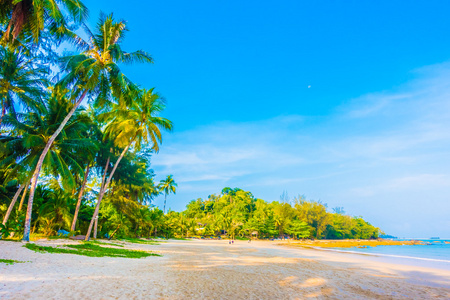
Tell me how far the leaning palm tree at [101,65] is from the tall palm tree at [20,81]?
1573 millimetres

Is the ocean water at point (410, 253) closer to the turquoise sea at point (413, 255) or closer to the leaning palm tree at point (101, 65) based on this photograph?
the turquoise sea at point (413, 255)

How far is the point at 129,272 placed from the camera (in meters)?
7.62

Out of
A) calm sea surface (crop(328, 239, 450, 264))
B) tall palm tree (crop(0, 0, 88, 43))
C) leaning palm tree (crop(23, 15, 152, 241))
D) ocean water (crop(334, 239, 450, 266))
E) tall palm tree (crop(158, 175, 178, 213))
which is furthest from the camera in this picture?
tall palm tree (crop(158, 175, 178, 213))

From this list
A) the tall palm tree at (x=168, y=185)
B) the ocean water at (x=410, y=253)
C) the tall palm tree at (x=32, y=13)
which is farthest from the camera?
the tall palm tree at (x=168, y=185)

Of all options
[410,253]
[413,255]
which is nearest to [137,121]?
[413,255]

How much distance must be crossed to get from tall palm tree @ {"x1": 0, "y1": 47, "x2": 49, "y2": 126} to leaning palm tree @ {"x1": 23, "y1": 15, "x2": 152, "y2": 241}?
5.16 ft

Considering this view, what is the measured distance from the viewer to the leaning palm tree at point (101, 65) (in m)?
14.5

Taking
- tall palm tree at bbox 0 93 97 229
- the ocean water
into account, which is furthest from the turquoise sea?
tall palm tree at bbox 0 93 97 229

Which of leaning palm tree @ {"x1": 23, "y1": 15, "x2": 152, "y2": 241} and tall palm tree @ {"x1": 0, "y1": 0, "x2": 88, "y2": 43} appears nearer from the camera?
tall palm tree @ {"x1": 0, "y1": 0, "x2": 88, "y2": 43}

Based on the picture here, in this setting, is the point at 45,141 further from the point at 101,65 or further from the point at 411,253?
the point at 411,253

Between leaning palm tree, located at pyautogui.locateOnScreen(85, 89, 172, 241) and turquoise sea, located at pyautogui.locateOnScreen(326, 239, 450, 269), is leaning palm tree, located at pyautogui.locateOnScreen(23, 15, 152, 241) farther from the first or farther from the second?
turquoise sea, located at pyautogui.locateOnScreen(326, 239, 450, 269)

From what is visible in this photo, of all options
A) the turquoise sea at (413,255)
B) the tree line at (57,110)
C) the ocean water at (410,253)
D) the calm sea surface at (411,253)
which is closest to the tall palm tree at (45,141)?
the tree line at (57,110)

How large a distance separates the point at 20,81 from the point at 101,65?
4.58 metres

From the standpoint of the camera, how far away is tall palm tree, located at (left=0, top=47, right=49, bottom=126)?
13.7 metres
